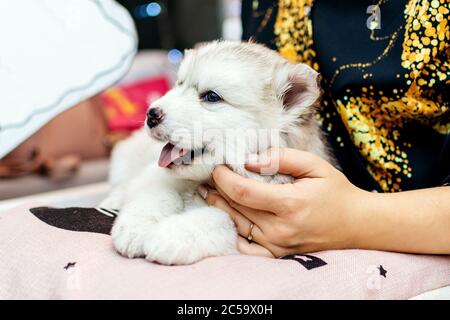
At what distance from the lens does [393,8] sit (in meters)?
1.12

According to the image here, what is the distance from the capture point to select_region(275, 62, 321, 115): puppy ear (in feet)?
3.52

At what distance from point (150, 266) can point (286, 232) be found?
293mm

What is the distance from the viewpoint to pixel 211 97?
1.07m

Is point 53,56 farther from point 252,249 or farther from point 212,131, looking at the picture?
point 252,249

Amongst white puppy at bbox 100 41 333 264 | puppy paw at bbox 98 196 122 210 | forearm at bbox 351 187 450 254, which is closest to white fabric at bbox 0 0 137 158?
white puppy at bbox 100 41 333 264

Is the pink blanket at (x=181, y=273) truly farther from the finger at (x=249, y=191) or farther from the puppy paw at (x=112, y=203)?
the puppy paw at (x=112, y=203)

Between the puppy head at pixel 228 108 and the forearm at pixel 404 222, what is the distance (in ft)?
0.89

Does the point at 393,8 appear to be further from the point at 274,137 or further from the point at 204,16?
the point at 204,16

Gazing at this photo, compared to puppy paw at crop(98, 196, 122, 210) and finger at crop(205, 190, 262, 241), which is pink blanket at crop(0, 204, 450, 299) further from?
puppy paw at crop(98, 196, 122, 210)

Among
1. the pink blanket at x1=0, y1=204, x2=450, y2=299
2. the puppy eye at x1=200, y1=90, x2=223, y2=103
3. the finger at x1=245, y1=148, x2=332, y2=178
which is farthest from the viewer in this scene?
the puppy eye at x1=200, y1=90, x2=223, y2=103

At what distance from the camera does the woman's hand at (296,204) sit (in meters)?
0.90

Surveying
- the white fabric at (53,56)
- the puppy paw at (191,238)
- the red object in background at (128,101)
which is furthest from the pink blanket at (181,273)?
the red object in background at (128,101)

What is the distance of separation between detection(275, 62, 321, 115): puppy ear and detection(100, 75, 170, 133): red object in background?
2.14 m
